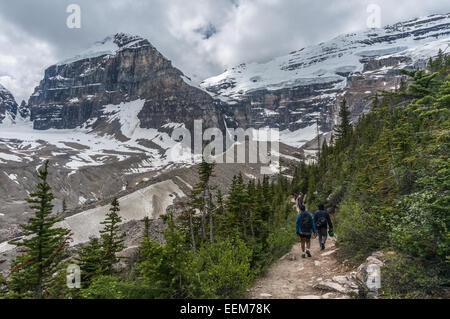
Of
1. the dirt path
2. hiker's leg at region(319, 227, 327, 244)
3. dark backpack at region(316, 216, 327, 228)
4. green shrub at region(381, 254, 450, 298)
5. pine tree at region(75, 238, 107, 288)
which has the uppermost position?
dark backpack at region(316, 216, 327, 228)

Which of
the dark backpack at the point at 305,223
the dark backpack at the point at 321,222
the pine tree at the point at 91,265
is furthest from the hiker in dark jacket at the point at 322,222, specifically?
the pine tree at the point at 91,265

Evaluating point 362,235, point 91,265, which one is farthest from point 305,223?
point 91,265

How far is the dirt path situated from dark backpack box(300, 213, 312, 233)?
3.18 ft

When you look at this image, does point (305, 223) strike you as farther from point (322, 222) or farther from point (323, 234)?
point (323, 234)

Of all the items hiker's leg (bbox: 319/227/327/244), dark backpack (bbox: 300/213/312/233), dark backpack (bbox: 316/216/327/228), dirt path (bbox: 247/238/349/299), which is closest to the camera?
dirt path (bbox: 247/238/349/299)

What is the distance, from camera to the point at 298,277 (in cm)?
668

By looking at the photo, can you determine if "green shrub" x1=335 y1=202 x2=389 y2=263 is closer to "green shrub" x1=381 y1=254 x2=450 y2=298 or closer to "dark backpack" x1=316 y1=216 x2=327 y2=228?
"green shrub" x1=381 y1=254 x2=450 y2=298

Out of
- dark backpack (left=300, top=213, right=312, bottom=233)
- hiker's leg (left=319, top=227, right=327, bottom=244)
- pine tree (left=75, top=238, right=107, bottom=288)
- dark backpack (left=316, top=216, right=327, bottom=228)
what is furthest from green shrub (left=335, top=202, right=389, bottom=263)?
pine tree (left=75, top=238, right=107, bottom=288)

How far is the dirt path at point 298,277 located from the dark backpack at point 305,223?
969 millimetres

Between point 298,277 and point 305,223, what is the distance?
2.13 meters

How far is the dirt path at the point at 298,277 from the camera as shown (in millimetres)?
5446

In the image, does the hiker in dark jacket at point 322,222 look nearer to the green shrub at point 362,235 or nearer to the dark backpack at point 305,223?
the dark backpack at point 305,223

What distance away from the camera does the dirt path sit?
5.45m
